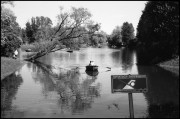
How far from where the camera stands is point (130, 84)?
10.3m

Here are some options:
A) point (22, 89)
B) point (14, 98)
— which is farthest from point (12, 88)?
point (14, 98)

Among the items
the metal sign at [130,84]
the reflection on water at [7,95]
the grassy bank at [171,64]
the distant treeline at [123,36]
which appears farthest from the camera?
the distant treeline at [123,36]

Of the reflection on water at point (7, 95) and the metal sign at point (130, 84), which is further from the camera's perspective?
the reflection on water at point (7, 95)

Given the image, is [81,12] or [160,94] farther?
[81,12]

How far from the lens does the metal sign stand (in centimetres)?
1018

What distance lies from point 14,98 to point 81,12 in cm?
3656

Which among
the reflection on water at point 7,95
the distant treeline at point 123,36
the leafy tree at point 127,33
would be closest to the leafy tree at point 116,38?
the distant treeline at point 123,36

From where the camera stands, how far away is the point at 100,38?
58.6 meters

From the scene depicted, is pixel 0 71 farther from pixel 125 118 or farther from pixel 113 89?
pixel 113 89

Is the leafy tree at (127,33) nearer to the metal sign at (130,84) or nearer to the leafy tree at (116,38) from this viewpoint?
the leafy tree at (116,38)

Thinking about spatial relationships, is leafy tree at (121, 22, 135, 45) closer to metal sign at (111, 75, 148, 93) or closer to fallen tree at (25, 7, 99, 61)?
fallen tree at (25, 7, 99, 61)

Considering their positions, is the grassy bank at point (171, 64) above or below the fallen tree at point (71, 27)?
below

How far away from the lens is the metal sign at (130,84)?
10180 millimetres

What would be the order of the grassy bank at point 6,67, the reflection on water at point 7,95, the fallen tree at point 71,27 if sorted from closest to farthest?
the reflection on water at point 7,95
the grassy bank at point 6,67
the fallen tree at point 71,27
